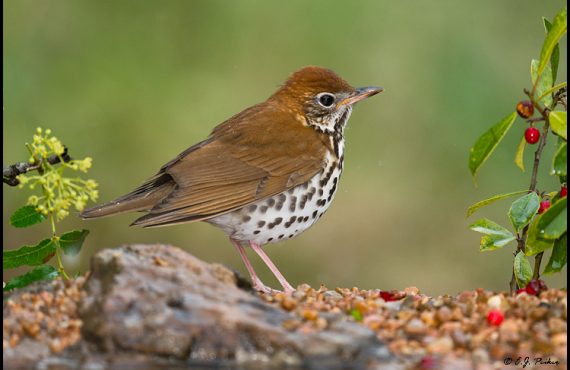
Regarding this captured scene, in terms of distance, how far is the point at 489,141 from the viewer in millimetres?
2914

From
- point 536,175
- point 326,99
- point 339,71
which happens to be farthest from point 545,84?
point 339,71

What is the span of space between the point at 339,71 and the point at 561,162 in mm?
4093

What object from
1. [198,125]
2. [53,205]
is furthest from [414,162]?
[53,205]

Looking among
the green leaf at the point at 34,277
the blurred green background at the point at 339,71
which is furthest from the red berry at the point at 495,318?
the blurred green background at the point at 339,71

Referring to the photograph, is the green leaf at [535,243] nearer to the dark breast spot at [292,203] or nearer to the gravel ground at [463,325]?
the gravel ground at [463,325]

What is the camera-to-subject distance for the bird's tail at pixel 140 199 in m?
3.68

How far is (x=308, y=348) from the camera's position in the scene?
2.29m

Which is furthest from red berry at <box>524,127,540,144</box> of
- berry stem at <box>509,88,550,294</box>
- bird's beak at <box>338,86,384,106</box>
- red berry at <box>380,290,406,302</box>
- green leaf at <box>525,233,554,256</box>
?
bird's beak at <box>338,86,384,106</box>

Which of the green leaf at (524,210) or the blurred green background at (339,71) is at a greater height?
the blurred green background at (339,71)

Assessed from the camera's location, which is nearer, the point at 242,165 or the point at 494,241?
the point at 494,241

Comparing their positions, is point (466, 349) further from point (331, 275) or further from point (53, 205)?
point (331, 275)

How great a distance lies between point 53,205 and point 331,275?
3.44 meters

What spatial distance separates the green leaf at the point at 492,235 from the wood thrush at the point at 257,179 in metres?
0.93

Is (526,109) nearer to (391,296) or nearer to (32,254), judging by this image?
(391,296)
